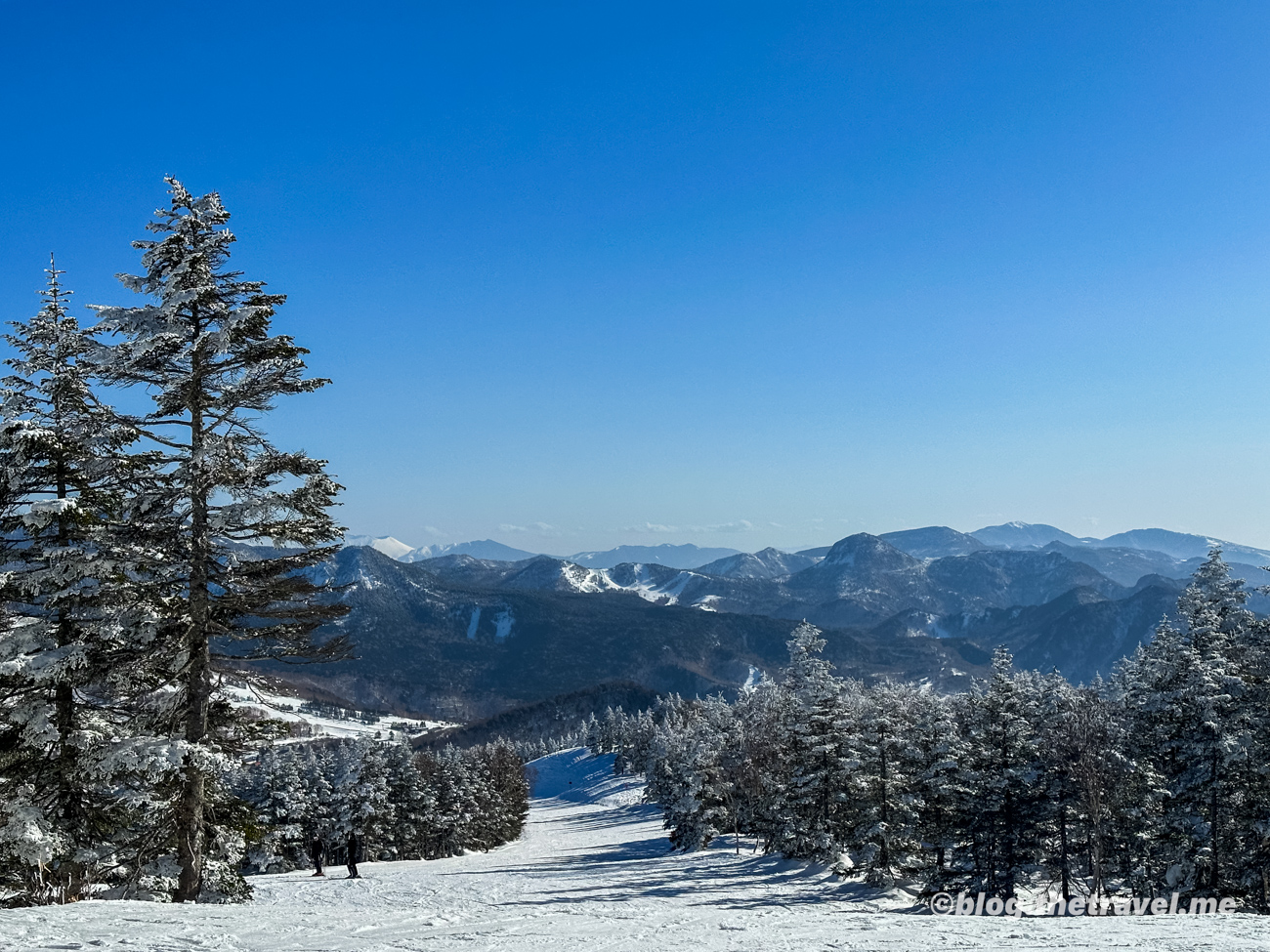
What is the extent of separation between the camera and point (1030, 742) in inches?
1202

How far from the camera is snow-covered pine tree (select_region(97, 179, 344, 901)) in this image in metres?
14.4

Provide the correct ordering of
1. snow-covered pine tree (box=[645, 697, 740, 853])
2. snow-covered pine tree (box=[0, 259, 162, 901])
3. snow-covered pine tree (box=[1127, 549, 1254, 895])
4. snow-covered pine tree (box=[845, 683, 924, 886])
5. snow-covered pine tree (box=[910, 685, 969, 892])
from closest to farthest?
snow-covered pine tree (box=[0, 259, 162, 901]), snow-covered pine tree (box=[1127, 549, 1254, 895]), snow-covered pine tree (box=[910, 685, 969, 892]), snow-covered pine tree (box=[845, 683, 924, 886]), snow-covered pine tree (box=[645, 697, 740, 853])

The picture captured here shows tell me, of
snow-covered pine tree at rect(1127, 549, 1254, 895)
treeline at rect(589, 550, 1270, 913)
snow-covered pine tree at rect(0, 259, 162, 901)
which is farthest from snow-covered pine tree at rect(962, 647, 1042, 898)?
snow-covered pine tree at rect(0, 259, 162, 901)

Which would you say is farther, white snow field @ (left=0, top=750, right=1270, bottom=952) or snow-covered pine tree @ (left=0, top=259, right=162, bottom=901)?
snow-covered pine tree @ (left=0, top=259, right=162, bottom=901)

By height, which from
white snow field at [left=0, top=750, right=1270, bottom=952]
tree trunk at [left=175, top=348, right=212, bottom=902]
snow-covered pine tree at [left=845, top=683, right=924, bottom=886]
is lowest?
snow-covered pine tree at [left=845, top=683, right=924, bottom=886]

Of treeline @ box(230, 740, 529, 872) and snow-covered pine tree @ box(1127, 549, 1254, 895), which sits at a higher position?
snow-covered pine tree @ box(1127, 549, 1254, 895)

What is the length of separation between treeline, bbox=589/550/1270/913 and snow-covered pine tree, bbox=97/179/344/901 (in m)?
25.9

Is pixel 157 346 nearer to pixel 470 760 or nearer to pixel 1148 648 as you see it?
pixel 1148 648

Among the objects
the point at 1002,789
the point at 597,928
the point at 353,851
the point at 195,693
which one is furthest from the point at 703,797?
the point at 195,693

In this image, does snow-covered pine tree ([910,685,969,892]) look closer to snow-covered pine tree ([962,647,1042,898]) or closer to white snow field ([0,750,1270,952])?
snow-covered pine tree ([962,647,1042,898])

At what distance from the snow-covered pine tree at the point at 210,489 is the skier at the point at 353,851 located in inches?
1440

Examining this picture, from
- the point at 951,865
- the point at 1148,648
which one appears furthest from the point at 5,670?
the point at 1148,648

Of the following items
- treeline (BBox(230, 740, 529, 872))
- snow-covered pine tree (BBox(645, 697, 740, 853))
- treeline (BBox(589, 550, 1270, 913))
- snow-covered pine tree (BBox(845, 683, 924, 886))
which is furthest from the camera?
treeline (BBox(230, 740, 529, 872))

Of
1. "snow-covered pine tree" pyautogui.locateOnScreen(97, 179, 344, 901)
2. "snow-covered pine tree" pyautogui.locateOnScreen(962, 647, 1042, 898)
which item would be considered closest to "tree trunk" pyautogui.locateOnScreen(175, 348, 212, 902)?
"snow-covered pine tree" pyautogui.locateOnScreen(97, 179, 344, 901)
